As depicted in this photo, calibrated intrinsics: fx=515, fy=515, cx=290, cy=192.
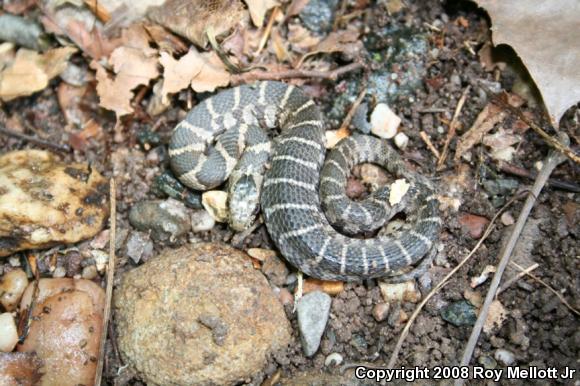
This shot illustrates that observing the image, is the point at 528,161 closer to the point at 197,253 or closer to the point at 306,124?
the point at 306,124

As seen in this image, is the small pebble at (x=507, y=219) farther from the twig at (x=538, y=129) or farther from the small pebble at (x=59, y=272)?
the small pebble at (x=59, y=272)

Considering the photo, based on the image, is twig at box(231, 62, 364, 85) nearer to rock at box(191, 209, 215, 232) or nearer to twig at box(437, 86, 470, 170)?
twig at box(437, 86, 470, 170)

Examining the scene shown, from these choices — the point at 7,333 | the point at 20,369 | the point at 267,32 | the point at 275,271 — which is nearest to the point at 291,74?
the point at 267,32

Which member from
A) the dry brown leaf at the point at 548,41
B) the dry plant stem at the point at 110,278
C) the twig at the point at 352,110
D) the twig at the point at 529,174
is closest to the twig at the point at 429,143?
the twig at the point at 529,174

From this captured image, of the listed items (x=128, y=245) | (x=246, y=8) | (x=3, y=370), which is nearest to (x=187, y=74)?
(x=246, y=8)

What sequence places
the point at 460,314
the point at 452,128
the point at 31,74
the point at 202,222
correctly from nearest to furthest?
the point at 460,314
the point at 202,222
the point at 452,128
the point at 31,74

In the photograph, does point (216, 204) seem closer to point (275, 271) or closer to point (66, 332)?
point (275, 271)

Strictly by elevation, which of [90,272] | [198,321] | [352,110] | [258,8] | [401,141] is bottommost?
[90,272]

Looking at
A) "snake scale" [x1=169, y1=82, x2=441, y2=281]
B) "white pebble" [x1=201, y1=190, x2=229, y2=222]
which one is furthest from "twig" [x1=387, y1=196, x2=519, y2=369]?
"white pebble" [x1=201, y1=190, x2=229, y2=222]
